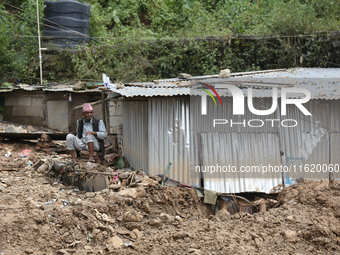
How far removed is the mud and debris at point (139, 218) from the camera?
5.26m

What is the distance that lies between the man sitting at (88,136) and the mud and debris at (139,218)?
330 mm

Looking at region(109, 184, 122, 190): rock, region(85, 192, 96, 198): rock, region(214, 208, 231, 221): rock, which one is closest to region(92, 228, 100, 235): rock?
region(85, 192, 96, 198): rock

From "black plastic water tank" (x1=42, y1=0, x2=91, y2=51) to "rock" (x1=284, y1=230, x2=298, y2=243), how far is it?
11.8 m

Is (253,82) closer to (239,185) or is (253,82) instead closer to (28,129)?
(239,185)

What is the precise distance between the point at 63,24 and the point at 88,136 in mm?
9097

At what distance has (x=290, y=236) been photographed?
5.76 metres

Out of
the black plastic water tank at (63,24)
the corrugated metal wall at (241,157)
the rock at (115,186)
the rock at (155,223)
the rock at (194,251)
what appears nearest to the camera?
the rock at (194,251)

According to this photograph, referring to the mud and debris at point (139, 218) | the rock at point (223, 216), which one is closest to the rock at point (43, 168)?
the mud and debris at point (139, 218)

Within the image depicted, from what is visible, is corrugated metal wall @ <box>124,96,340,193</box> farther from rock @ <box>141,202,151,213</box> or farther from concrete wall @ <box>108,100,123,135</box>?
concrete wall @ <box>108,100,123,135</box>

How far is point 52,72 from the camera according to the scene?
14.6m

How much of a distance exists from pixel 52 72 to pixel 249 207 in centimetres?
1034

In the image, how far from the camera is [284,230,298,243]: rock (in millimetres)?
5713

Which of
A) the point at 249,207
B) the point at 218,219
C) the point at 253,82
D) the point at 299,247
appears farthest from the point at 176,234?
the point at 253,82

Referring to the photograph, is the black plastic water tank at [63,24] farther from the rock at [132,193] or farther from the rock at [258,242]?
the rock at [258,242]
